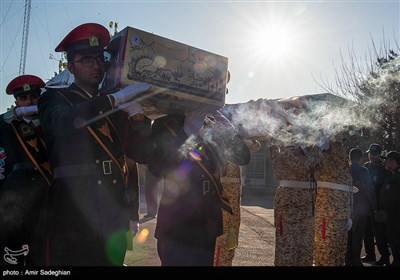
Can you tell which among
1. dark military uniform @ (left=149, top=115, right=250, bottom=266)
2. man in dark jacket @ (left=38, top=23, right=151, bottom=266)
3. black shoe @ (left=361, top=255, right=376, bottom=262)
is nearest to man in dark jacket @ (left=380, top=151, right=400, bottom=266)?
black shoe @ (left=361, top=255, right=376, bottom=262)

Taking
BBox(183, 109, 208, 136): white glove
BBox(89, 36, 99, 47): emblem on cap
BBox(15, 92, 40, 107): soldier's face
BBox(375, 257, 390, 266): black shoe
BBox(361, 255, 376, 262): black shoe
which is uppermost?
BBox(89, 36, 99, 47): emblem on cap

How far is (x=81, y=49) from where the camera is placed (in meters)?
2.80

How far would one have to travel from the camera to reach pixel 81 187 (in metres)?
2.54

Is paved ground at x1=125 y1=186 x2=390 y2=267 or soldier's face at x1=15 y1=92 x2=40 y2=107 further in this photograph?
paved ground at x1=125 y1=186 x2=390 y2=267

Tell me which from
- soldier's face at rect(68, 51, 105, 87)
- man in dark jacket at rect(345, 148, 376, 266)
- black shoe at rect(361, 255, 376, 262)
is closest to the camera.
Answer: soldier's face at rect(68, 51, 105, 87)

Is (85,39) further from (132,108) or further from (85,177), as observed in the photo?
(85,177)

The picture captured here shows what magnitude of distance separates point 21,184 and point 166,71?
1613 millimetres

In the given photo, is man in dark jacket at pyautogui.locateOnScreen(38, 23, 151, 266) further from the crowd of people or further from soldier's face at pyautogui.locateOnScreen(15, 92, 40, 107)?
soldier's face at pyautogui.locateOnScreen(15, 92, 40, 107)

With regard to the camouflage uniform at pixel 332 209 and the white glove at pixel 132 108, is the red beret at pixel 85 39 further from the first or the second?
the camouflage uniform at pixel 332 209

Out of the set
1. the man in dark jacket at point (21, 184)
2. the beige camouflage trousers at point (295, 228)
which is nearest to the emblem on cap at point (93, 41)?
the man in dark jacket at point (21, 184)

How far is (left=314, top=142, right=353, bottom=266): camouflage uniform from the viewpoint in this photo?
505cm

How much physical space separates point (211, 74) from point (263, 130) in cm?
180

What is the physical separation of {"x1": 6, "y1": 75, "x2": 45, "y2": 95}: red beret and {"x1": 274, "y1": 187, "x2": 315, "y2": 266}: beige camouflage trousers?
3015 millimetres

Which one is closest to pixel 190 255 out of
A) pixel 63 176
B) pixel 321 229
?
pixel 63 176
